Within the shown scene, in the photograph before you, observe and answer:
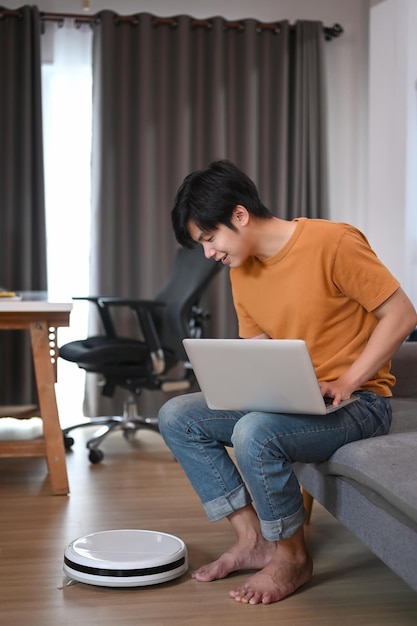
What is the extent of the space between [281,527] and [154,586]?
14.5 inches

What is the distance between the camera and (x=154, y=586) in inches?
80.4

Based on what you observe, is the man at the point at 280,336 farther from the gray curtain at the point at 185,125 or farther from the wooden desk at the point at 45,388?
the gray curtain at the point at 185,125

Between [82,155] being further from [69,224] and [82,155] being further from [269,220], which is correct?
[269,220]

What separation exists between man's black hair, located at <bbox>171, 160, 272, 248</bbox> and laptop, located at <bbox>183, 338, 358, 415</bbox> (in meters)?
0.30

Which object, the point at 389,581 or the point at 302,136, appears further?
the point at 302,136

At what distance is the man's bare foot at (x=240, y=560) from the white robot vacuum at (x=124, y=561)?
6cm

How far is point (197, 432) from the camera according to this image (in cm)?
211

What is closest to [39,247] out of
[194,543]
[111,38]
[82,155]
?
[82,155]

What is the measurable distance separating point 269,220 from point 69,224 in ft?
9.48

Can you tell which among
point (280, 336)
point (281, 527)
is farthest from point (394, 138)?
point (281, 527)

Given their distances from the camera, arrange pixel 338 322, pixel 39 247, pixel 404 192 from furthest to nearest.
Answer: pixel 39 247
pixel 404 192
pixel 338 322

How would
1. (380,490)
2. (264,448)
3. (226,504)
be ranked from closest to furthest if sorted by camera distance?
(380,490) → (264,448) → (226,504)

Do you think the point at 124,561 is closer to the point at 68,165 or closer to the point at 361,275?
the point at 361,275

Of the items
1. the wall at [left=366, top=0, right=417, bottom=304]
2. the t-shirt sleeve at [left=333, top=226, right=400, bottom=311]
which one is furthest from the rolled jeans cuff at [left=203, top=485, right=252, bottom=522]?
the wall at [left=366, top=0, right=417, bottom=304]
